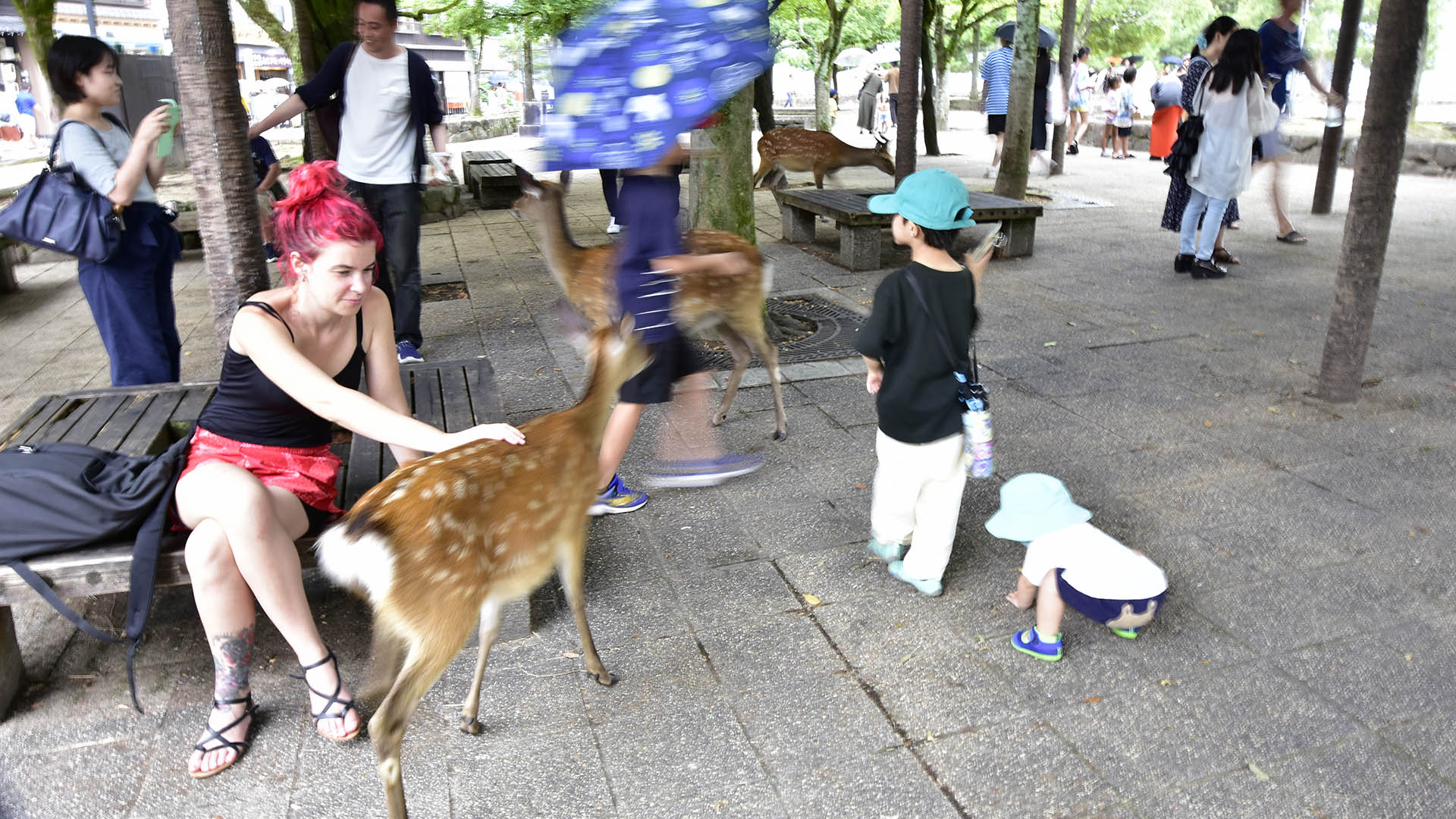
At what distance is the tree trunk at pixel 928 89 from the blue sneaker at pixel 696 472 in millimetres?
11220

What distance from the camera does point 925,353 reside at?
3174 mm

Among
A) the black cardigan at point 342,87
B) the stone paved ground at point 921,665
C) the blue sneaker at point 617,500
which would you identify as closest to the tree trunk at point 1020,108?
the stone paved ground at point 921,665

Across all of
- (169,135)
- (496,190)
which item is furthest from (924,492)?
(496,190)

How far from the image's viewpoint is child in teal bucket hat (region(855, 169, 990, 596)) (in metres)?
3.17

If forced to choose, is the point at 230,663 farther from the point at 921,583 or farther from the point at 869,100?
the point at 869,100

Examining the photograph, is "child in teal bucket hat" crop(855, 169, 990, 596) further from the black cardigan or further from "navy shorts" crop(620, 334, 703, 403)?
the black cardigan

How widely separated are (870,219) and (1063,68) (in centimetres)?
774

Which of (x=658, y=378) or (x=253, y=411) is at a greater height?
(x=253, y=411)

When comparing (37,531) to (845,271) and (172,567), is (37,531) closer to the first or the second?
(172,567)

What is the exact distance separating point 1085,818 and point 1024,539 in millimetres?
885

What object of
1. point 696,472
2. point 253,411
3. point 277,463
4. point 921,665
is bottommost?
point 921,665

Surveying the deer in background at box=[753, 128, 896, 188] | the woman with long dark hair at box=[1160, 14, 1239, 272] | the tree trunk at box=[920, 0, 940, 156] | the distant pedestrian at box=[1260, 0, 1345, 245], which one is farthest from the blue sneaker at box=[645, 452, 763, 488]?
the tree trunk at box=[920, 0, 940, 156]

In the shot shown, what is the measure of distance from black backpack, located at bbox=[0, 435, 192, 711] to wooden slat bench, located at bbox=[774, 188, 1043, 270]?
19.0 feet

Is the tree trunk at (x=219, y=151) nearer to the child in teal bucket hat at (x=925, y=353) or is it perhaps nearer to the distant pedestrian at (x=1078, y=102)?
the child in teal bucket hat at (x=925, y=353)
